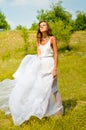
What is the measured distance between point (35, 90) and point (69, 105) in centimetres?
233

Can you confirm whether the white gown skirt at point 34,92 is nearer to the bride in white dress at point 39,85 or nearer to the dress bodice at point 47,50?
the bride in white dress at point 39,85

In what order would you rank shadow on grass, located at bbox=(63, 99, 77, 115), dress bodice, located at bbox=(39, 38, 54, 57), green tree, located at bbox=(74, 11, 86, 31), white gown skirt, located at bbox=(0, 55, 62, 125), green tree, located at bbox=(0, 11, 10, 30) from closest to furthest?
white gown skirt, located at bbox=(0, 55, 62, 125), dress bodice, located at bbox=(39, 38, 54, 57), shadow on grass, located at bbox=(63, 99, 77, 115), green tree, located at bbox=(74, 11, 86, 31), green tree, located at bbox=(0, 11, 10, 30)

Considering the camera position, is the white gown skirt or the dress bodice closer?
the white gown skirt

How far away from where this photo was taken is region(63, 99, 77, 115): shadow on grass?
10.4 m

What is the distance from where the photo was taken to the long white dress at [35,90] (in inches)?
355

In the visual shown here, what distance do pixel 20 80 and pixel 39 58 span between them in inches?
29.2

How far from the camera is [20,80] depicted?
9531 millimetres

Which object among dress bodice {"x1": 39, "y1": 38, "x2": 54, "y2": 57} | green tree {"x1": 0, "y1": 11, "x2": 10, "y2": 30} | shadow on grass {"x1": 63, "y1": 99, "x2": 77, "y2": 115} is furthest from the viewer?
green tree {"x1": 0, "y1": 11, "x2": 10, "y2": 30}

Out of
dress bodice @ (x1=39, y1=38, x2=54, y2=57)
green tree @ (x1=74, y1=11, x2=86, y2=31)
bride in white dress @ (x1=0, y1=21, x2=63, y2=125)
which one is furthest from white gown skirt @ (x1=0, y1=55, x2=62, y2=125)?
green tree @ (x1=74, y1=11, x2=86, y2=31)

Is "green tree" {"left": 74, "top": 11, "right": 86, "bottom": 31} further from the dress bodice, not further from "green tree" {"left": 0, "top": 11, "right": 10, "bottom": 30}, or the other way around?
the dress bodice

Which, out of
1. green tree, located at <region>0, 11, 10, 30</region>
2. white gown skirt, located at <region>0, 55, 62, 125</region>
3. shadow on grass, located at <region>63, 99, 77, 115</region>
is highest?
white gown skirt, located at <region>0, 55, 62, 125</region>

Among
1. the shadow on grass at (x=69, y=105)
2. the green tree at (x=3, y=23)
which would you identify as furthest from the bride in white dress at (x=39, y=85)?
the green tree at (x=3, y=23)

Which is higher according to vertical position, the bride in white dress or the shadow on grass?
the bride in white dress

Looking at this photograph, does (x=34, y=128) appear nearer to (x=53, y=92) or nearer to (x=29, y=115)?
(x=29, y=115)
